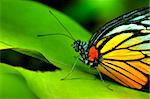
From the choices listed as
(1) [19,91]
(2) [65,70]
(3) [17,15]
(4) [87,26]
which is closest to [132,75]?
(2) [65,70]

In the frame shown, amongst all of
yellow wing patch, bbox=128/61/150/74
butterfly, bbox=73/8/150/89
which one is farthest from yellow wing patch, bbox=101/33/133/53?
yellow wing patch, bbox=128/61/150/74

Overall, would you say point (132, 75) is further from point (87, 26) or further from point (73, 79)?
point (87, 26)

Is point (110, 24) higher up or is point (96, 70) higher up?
point (110, 24)

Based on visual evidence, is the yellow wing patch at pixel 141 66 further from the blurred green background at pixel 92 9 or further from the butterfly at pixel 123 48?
the blurred green background at pixel 92 9

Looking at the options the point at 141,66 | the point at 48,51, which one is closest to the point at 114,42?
the point at 141,66

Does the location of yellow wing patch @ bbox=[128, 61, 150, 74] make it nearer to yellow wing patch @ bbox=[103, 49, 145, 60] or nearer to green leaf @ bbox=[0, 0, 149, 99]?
yellow wing patch @ bbox=[103, 49, 145, 60]

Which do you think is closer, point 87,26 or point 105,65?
point 105,65
